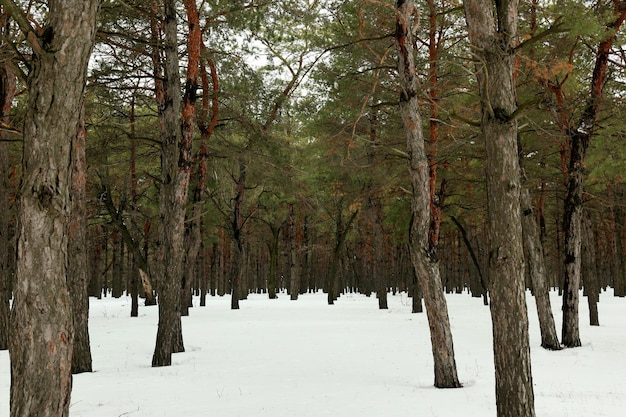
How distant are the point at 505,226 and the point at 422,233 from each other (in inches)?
125

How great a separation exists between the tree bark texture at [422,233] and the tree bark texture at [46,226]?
5.31m

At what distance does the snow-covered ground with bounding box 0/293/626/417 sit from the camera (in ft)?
21.3

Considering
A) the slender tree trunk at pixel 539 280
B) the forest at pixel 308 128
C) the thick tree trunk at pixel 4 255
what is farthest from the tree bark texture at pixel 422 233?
the thick tree trunk at pixel 4 255

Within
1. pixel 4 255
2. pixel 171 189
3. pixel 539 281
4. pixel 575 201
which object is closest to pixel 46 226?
pixel 171 189

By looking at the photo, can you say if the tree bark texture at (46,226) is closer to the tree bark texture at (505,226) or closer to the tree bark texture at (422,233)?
the tree bark texture at (505,226)

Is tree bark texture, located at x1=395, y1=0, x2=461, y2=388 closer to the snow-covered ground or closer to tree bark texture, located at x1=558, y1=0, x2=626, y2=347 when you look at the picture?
the snow-covered ground

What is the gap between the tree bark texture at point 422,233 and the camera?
305 inches

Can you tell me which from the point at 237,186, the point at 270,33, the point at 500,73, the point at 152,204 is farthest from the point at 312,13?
the point at 152,204

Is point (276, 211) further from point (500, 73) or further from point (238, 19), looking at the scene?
point (500, 73)

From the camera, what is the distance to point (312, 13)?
442 inches

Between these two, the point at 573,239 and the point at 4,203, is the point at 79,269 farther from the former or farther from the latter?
the point at 573,239

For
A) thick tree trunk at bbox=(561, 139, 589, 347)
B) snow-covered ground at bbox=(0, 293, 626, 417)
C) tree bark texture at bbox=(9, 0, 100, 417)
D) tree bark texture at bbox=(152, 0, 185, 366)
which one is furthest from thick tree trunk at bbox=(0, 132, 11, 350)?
thick tree trunk at bbox=(561, 139, 589, 347)

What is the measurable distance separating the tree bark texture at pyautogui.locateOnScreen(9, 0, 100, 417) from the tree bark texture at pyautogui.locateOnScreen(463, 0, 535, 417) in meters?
3.45

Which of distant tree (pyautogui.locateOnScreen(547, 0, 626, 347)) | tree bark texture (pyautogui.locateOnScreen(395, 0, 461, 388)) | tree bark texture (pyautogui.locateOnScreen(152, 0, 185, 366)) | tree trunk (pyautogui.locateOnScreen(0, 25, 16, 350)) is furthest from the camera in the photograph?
distant tree (pyautogui.locateOnScreen(547, 0, 626, 347))
